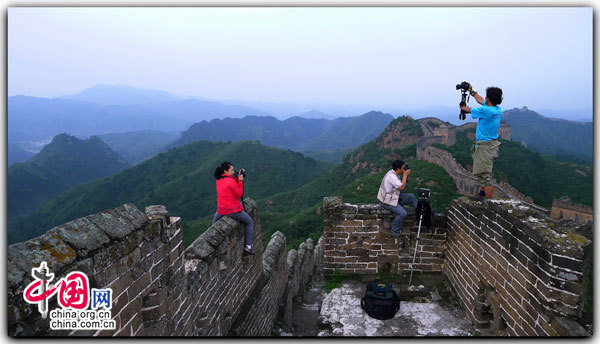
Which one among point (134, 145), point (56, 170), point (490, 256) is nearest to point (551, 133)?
point (490, 256)

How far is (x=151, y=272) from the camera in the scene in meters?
3.35

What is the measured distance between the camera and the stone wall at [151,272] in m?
2.34

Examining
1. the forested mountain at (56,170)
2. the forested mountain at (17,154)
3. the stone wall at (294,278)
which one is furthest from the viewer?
the forested mountain at (17,154)

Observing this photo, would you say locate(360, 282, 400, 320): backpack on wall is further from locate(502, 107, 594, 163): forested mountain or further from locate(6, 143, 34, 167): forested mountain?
locate(6, 143, 34, 167): forested mountain

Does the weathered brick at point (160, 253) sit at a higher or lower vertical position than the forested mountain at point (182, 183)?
higher

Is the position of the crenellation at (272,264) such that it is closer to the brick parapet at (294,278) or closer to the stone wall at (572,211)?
the brick parapet at (294,278)

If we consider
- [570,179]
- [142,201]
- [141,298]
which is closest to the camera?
[141,298]

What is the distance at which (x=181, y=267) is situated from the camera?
3.89 m

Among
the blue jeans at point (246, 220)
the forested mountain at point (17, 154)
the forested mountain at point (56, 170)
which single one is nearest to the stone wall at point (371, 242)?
the blue jeans at point (246, 220)

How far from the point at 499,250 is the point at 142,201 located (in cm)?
6309

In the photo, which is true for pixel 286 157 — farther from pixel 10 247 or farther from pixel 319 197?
pixel 10 247

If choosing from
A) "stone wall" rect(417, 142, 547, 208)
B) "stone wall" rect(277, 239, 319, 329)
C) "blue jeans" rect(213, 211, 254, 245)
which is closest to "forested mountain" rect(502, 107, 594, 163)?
"stone wall" rect(417, 142, 547, 208)

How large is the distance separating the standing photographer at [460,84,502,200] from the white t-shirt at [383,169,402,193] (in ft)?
4.11

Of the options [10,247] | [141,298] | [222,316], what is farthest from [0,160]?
[222,316]
